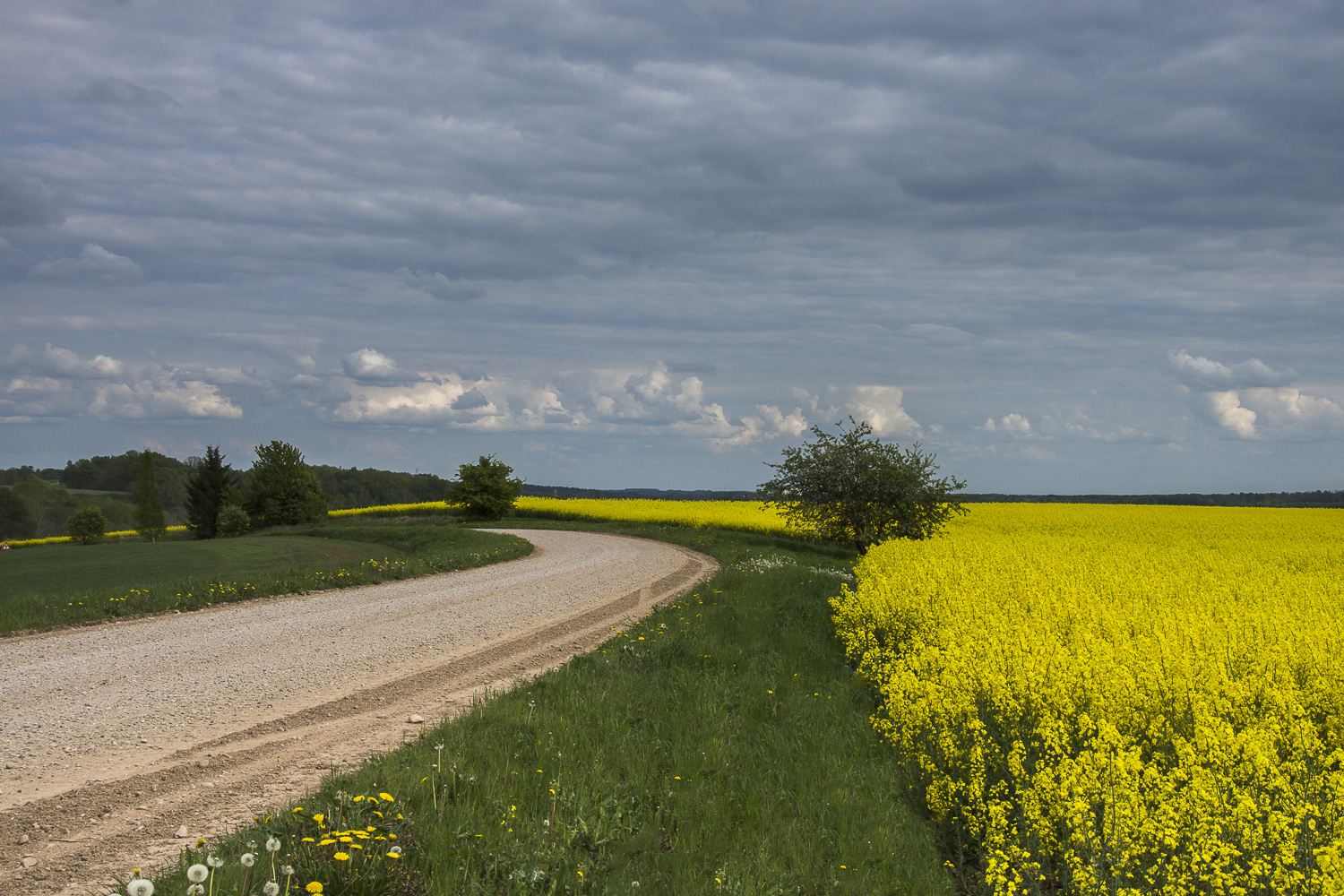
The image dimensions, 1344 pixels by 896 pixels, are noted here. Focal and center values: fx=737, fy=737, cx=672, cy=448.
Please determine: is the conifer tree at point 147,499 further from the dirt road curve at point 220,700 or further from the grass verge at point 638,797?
the grass verge at point 638,797

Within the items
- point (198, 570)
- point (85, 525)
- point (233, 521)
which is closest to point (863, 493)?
point (198, 570)

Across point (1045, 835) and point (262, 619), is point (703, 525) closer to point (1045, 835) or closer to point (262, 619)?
point (262, 619)

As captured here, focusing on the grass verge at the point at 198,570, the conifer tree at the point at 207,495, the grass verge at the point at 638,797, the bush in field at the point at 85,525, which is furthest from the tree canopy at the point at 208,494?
the grass verge at the point at 638,797

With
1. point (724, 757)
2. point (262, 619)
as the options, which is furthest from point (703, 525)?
point (724, 757)

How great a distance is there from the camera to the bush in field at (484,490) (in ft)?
161

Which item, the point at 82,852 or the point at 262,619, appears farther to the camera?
the point at 262,619

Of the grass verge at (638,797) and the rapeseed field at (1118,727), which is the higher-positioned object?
the rapeseed field at (1118,727)

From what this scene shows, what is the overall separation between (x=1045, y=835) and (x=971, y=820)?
70 cm

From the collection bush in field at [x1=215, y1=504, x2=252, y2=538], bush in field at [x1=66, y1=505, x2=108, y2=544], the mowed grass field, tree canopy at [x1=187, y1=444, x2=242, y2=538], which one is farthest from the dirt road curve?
bush in field at [x1=66, y1=505, x2=108, y2=544]

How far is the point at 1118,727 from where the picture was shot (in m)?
6.33

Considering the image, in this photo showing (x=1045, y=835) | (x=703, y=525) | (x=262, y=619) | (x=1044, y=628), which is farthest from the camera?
(x=703, y=525)

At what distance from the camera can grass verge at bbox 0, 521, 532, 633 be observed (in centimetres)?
1364

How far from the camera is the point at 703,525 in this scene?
128ft

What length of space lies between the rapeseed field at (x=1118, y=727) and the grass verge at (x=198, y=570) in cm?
1229
